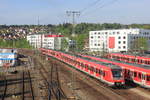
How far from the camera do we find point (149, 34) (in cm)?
13262

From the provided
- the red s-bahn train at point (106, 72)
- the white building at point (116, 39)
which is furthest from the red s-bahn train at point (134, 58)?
the white building at point (116, 39)

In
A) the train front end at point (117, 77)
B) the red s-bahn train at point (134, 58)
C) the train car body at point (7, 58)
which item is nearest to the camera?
the train front end at point (117, 77)

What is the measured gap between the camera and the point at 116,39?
379ft

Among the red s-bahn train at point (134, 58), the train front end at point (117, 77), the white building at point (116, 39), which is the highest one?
the white building at point (116, 39)

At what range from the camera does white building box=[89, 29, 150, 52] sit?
11288cm

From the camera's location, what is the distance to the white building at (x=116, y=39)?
370 ft

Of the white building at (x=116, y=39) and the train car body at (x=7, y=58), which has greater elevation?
the white building at (x=116, y=39)

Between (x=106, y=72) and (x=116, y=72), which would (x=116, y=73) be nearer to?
(x=116, y=72)

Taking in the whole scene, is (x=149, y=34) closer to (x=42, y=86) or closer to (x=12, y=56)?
(x=12, y=56)

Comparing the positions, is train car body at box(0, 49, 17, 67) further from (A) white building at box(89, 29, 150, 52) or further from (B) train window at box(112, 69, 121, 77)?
(A) white building at box(89, 29, 150, 52)

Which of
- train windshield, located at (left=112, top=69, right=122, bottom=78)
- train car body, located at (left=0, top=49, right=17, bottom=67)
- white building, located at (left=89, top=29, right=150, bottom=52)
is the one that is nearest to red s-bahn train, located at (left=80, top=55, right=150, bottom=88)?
train windshield, located at (left=112, top=69, right=122, bottom=78)

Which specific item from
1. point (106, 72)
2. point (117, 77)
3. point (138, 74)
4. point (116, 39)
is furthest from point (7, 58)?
point (116, 39)

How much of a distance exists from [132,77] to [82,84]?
6954 millimetres

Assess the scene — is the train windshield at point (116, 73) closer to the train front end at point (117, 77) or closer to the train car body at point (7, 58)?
the train front end at point (117, 77)
